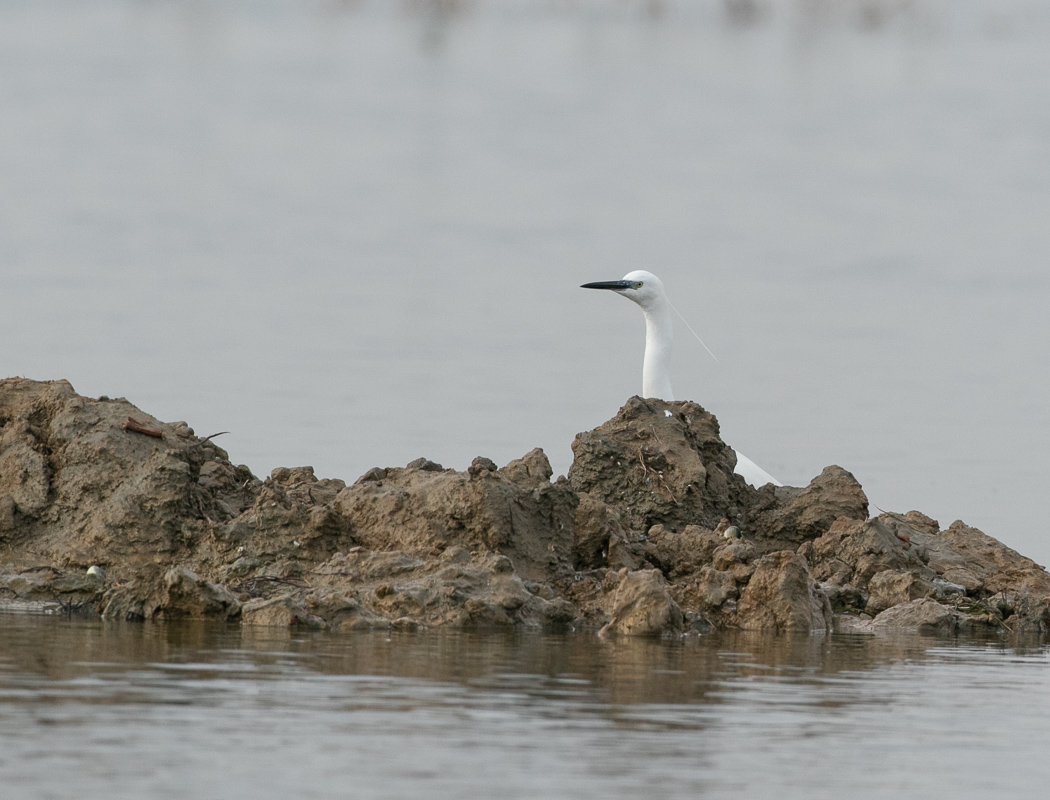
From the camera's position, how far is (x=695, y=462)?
51.0 feet

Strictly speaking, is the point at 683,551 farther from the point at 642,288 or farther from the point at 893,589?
the point at 642,288

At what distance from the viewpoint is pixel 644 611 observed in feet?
40.9

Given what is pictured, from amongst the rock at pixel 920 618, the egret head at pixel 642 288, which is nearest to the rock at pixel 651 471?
the rock at pixel 920 618

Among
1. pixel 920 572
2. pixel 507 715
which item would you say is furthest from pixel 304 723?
pixel 920 572

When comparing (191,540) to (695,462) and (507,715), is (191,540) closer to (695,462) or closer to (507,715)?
(695,462)

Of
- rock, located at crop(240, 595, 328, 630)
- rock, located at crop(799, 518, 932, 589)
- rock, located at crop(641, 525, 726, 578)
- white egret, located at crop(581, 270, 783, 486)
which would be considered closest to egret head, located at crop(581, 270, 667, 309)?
white egret, located at crop(581, 270, 783, 486)

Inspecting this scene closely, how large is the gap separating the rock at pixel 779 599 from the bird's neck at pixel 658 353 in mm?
6463

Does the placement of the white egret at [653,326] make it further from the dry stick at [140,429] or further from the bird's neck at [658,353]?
the dry stick at [140,429]

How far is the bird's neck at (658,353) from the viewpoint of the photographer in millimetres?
19922

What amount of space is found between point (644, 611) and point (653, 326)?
8316 millimetres

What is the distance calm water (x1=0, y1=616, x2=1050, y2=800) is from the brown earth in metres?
1.03

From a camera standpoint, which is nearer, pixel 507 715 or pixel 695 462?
pixel 507 715

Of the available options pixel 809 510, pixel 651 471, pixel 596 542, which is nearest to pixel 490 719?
pixel 596 542

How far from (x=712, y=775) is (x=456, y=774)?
1023 millimetres
